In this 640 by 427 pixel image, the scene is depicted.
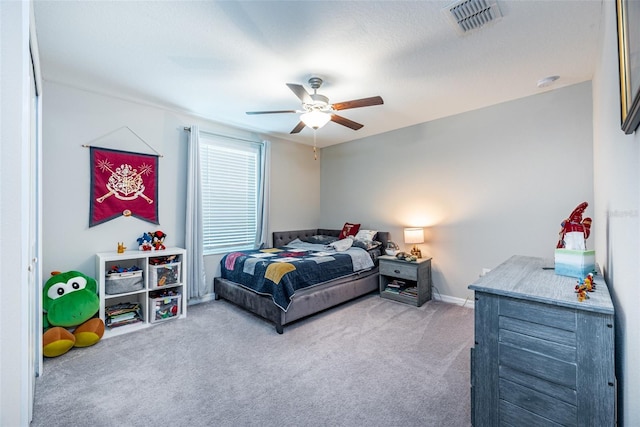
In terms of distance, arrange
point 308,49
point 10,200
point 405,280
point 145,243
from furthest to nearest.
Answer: point 405,280, point 145,243, point 308,49, point 10,200

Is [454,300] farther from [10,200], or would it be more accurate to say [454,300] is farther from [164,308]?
[10,200]

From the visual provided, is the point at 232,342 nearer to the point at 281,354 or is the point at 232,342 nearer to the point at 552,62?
the point at 281,354

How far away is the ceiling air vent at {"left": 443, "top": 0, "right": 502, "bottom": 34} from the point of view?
70.5 inches

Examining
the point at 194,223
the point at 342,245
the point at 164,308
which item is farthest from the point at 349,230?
the point at 164,308

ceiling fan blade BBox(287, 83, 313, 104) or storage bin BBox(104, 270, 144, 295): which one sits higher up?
ceiling fan blade BBox(287, 83, 313, 104)

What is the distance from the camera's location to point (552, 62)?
249cm

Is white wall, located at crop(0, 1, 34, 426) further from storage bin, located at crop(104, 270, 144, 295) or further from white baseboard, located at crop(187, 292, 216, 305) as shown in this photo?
white baseboard, located at crop(187, 292, 216, 305)

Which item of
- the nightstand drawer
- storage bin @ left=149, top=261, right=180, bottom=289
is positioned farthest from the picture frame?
storage bin @ left=149, top=261, right=180, bottom=289

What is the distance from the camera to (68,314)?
8.21ft

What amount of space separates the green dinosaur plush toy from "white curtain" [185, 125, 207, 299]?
1.10 metres

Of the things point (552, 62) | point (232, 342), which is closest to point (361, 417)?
point (232, 342)

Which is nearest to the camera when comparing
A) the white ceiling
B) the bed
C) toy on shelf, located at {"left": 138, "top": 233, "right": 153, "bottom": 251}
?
the white ceiling

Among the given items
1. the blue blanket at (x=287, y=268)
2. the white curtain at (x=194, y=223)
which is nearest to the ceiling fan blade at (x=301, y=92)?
the blue blanket at (x=287, y=268)

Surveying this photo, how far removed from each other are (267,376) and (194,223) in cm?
236
